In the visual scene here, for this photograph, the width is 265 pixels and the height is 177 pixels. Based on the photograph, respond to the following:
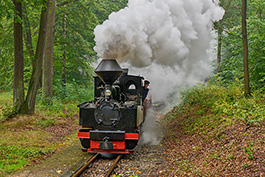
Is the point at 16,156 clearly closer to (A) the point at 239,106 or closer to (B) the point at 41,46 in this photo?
(B) the point at 41,46

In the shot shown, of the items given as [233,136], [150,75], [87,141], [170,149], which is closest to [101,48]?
[87,141]

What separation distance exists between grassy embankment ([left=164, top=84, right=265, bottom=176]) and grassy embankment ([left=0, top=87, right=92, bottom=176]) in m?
3.82

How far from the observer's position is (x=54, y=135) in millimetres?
9898

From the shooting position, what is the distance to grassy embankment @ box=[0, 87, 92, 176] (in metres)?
6.84

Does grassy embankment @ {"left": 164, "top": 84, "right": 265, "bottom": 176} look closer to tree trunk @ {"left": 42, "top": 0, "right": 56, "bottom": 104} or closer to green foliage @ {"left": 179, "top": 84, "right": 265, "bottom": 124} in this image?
green foliage @ {"left": 179, "top": 84, "right": 265, "bottom": 124}

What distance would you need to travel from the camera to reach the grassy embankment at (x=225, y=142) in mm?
5023

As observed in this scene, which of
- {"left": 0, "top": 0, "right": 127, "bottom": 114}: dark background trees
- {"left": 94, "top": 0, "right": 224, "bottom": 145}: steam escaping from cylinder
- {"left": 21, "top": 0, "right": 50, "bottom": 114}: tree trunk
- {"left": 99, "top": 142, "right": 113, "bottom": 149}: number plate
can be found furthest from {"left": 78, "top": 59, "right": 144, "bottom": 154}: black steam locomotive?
{"left": 0, "top": 0, "right": 127, "bottom": 114}: dark background trees

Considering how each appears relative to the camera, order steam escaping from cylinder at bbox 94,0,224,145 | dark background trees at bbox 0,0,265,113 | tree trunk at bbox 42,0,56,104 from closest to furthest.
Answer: steam escaping from cylinder at bbox 94,0,224,145 < dark background trees at bbox 0,0,265,113 < tree trunk at bbox 42,0,56,104

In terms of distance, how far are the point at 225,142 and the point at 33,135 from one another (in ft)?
21.1

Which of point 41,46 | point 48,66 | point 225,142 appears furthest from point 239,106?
point 48,66

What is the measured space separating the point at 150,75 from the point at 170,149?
10979 millimetres

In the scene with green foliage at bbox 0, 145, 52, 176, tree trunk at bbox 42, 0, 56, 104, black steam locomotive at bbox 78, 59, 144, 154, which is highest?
tree trunk at bbox 42, 0, 56, 104

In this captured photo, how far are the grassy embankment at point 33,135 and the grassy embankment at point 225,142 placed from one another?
12.5 feet

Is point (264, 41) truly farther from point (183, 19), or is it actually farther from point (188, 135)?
point (188, 135)
